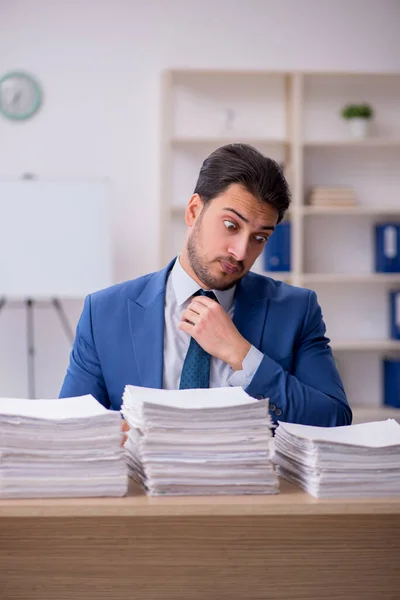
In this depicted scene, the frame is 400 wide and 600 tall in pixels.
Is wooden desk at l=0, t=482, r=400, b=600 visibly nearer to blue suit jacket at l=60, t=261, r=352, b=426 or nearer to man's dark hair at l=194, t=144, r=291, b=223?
blue suit jacket at l=60, t=261, r=352, b=426

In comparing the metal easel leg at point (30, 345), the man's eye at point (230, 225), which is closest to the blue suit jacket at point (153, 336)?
the man's eye at point (230, 225)

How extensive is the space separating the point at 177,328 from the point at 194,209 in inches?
11.6

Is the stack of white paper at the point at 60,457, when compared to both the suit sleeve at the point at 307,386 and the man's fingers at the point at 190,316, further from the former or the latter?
the man's fingers at the point at 190,316

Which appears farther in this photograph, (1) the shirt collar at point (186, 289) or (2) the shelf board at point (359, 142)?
(2) the shelf board at point (359, 142)

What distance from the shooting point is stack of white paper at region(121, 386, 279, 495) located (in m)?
1.25

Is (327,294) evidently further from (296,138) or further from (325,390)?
(325,390)

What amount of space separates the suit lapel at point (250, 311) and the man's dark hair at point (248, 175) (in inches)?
8.2

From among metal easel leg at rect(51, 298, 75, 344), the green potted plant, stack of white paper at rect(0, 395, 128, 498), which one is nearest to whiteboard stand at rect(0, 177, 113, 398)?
metal easel leg at rect(51, 298, 75, 344)

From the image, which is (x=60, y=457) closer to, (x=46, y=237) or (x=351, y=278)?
(x=46, y=237)

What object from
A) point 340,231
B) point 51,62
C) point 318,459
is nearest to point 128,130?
point 51,62

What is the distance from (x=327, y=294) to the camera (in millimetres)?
5023

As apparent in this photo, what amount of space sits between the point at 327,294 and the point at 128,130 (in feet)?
4.96

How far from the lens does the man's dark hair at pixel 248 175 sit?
6.30ft

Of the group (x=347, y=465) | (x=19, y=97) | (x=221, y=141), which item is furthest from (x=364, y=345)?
(x=347, y=465)
